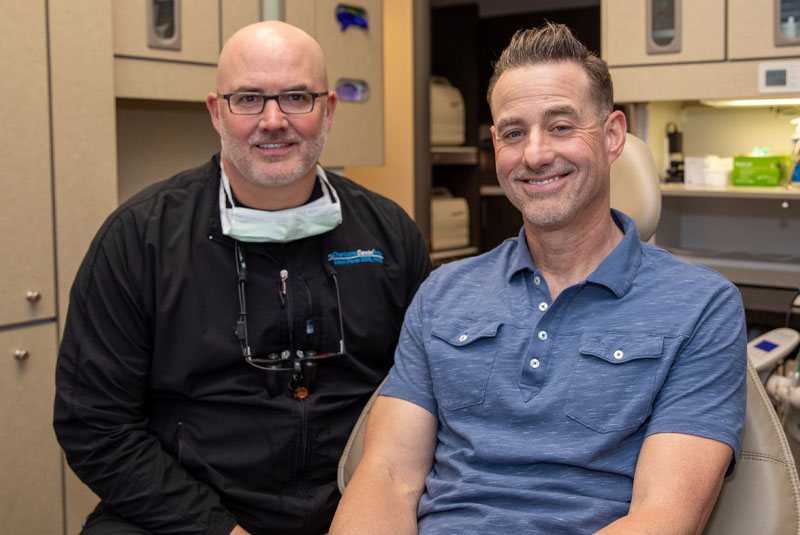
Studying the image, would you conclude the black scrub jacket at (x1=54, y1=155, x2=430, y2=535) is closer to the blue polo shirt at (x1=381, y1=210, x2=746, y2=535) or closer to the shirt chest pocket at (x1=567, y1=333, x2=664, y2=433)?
the blue polo shirt at (x1=381, y1=210, x2=746, y2=535)

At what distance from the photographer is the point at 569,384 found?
1.32 m

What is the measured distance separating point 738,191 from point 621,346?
5.92 feet

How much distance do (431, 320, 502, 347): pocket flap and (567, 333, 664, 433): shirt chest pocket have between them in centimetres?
17

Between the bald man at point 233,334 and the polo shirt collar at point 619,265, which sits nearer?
the polo shirt collar at point 619,265

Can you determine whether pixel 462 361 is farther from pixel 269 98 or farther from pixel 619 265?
pixel 269 98

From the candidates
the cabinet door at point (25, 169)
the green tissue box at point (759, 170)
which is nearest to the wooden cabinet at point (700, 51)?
the green tissue box at point (759, 170)

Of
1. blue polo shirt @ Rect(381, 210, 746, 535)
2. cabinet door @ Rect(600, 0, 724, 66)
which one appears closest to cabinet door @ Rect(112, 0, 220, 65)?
cabinet door @ Rect(600, 0, 724, 66)

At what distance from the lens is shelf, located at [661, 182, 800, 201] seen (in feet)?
9.00

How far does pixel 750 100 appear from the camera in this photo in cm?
280

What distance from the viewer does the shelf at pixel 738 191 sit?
9.00 feet

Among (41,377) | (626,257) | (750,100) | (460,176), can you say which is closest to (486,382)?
(626,257)

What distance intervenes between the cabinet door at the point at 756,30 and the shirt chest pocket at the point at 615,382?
1.76m

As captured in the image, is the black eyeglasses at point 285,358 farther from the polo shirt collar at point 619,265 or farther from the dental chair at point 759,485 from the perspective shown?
the dental chair at point 759,485

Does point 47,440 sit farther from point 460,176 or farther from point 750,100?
point 460,176
